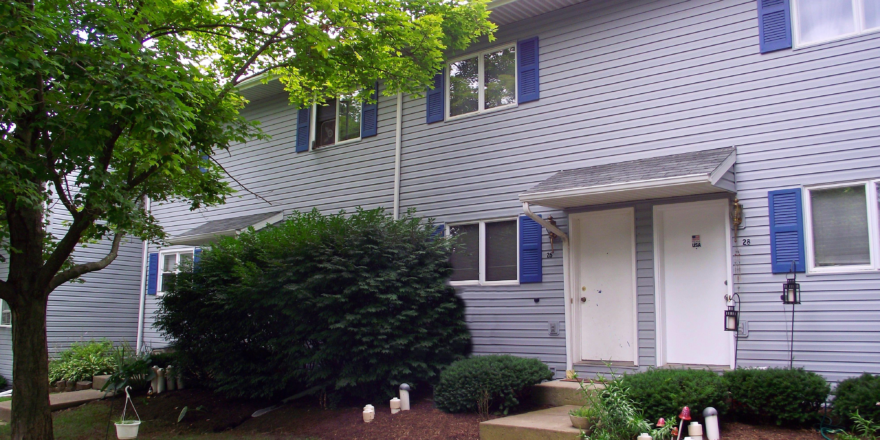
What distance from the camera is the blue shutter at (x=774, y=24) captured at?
7379 millimetres

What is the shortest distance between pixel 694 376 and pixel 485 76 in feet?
18.9

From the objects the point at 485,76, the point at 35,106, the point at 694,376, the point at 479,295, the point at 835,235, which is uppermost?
the point at 485,76

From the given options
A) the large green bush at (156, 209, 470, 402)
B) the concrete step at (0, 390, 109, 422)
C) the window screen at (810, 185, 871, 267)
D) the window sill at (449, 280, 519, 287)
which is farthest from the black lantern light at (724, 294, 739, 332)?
the concrete step at (0, 390, 109, 422)

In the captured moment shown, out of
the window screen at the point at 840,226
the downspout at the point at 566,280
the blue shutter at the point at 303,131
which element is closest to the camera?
the window screen at the point at 840,226

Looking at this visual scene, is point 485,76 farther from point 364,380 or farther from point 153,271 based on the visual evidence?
point 153,271

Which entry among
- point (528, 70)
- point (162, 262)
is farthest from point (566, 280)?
point (162, 262)

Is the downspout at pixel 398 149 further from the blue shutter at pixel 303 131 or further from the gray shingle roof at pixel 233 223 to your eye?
the gray shingle roof at pixel 233 223

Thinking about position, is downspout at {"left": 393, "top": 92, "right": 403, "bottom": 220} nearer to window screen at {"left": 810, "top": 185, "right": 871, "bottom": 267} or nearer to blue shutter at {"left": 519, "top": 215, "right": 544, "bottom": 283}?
blue shutter at {"left": 519, "top": 215, "right": 544, "bottom": 283}

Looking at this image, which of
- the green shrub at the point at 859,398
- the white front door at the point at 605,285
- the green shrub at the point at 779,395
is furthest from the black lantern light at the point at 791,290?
the white front door at the point at 605,285

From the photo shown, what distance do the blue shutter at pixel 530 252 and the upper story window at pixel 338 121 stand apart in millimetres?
4189

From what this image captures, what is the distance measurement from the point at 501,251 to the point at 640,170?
2658 millimetres

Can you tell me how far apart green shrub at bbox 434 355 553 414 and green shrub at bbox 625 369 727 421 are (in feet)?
4.86

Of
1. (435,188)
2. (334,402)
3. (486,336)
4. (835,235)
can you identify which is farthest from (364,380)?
(835,235)

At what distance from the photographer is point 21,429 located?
7.15 meters
